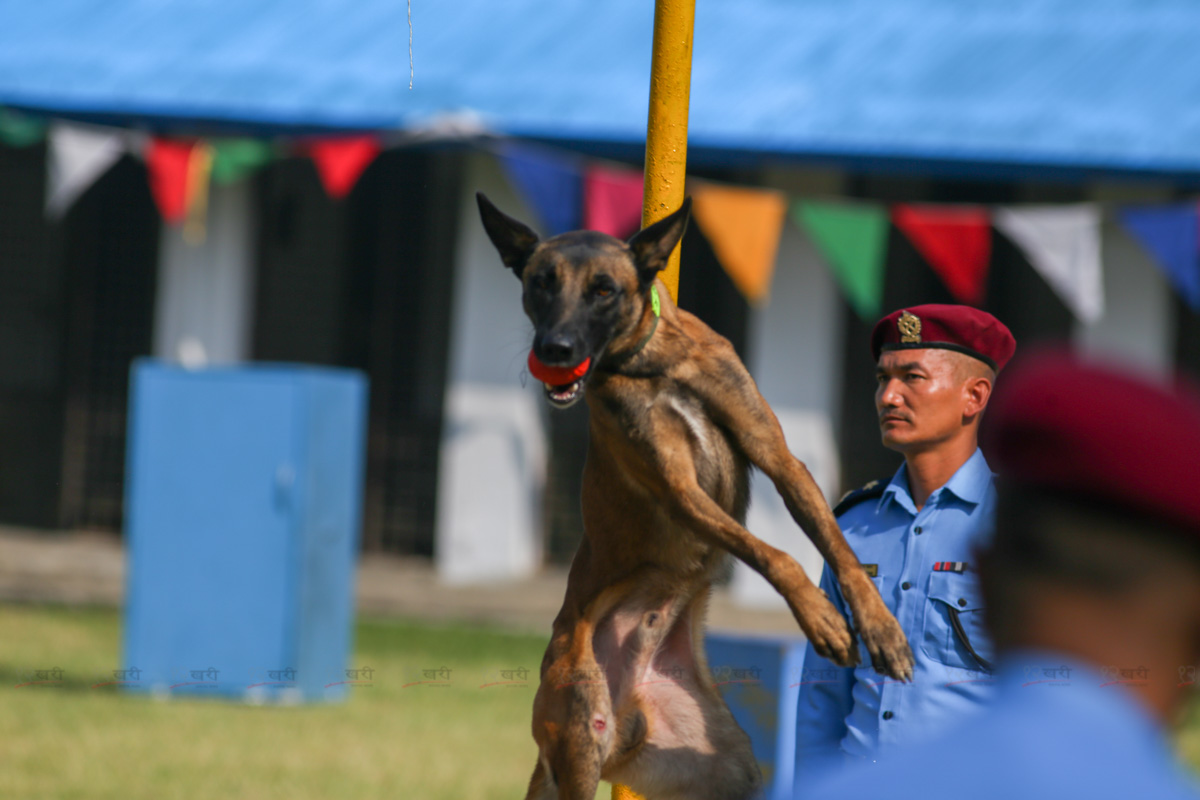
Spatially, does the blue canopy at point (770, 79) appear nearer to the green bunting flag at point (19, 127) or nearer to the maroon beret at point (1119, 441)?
the green bunting flag at point (19, 127)

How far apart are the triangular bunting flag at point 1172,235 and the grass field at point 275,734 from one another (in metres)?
3.21

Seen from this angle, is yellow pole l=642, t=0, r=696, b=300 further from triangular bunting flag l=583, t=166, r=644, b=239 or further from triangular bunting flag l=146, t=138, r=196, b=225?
triangular bunting flag l=146, t=138, r=196, b=225

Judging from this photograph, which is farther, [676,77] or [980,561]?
[676,77]

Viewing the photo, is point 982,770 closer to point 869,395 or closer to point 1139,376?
point 1139,376

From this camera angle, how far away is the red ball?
2.07 metres

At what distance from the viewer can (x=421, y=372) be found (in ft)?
42.9

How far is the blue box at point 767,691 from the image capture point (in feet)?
16.0

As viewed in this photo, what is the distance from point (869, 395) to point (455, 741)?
595cm

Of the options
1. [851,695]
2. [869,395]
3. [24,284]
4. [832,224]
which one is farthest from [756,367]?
[851,695]

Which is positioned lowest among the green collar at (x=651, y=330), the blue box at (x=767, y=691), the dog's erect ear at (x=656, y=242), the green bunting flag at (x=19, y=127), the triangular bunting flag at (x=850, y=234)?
the blue box at (x=767, y=691)


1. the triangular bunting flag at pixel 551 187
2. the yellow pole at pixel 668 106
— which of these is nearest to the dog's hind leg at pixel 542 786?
the yellow pole at pixel 668 106

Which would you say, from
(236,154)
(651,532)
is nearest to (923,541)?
(651,532)

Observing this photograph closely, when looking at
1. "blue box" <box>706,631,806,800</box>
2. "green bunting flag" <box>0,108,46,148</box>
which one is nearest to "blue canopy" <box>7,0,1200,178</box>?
"green bunting flag" <box>0,108,46,148</box>

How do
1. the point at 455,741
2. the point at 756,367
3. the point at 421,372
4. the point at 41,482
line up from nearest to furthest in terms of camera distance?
the point at 455,741 < the point at 756,367 < the point at 421,372 < the point at 41,482
